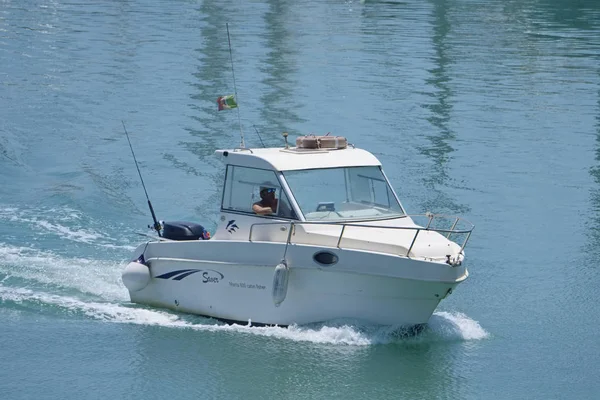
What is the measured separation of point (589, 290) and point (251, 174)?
250 inches

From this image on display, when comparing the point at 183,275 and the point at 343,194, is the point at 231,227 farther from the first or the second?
the point at 343,194

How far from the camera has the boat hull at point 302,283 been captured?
15.1 m

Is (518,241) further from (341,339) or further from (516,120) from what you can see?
(516,120)

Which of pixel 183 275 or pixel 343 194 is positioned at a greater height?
pixel 343 194

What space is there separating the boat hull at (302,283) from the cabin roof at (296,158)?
125 centimetres

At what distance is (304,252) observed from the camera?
15391mm

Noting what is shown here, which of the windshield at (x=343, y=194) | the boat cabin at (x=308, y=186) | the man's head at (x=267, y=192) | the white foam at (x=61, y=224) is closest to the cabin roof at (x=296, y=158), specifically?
the boat cabin at (x=308, y=186)

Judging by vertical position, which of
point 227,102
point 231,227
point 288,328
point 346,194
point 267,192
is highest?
point 227,102

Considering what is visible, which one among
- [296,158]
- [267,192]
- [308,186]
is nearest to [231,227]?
[267,192]

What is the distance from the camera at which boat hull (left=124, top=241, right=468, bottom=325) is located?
49.5ft

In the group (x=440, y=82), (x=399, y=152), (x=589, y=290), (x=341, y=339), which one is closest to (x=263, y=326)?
(x=341, y=339)

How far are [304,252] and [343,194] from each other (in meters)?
1.46

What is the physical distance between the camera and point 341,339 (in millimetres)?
15586

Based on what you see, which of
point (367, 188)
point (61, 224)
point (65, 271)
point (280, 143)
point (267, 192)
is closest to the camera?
point (267, 192)
